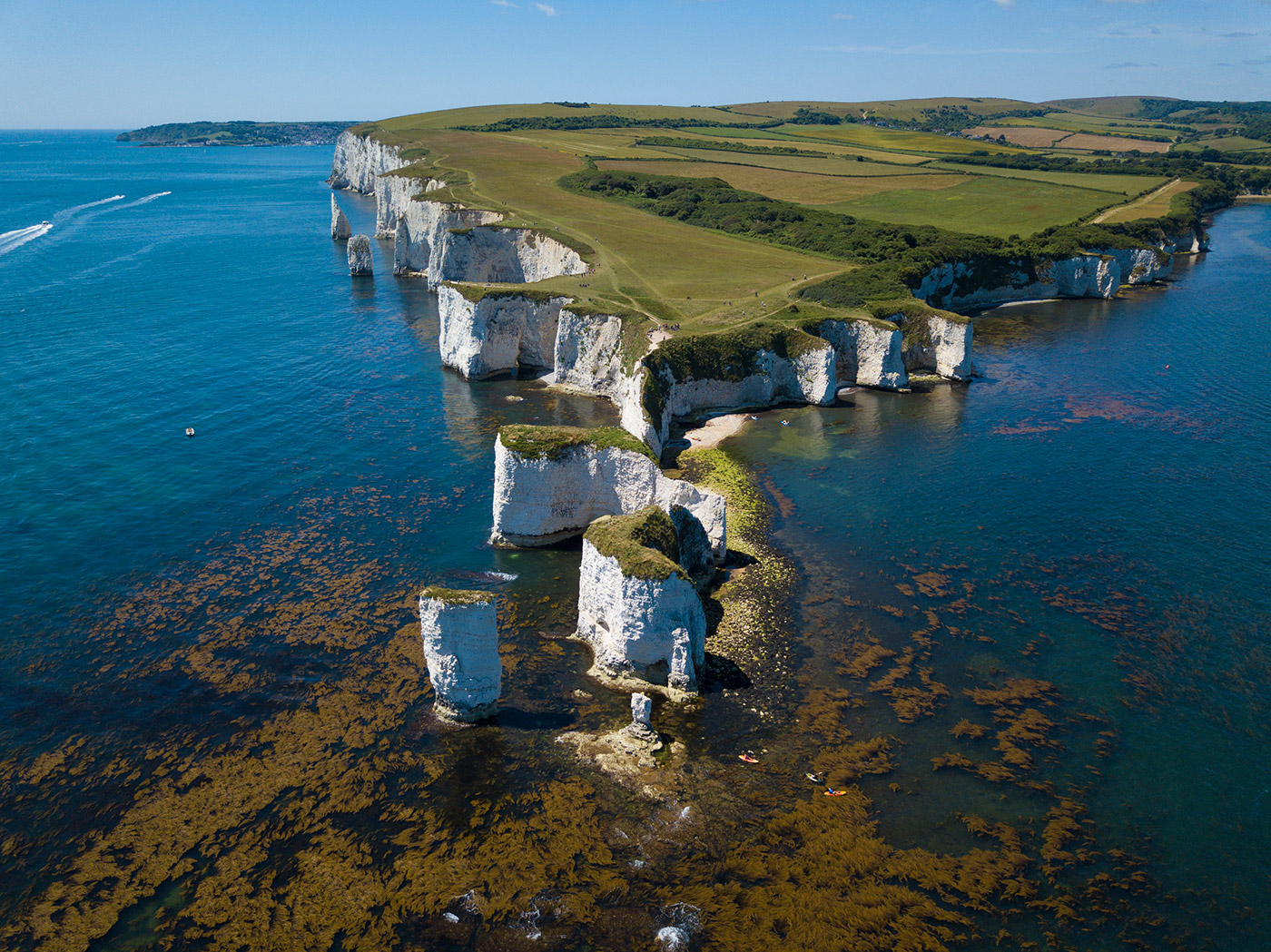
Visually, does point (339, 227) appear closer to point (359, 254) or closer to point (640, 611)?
point (359, 254)

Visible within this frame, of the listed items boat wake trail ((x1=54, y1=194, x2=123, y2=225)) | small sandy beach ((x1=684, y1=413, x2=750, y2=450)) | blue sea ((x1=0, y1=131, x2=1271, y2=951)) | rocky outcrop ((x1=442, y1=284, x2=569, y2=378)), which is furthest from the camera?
boat wake trail ((x1=54, y1=194, x2=123, y2=225))

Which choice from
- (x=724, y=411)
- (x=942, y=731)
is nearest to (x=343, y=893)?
(x=942, y=731)

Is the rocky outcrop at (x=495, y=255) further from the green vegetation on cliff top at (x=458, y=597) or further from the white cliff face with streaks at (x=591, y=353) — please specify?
the green vegetation on cliff top at (x=458, y=597)

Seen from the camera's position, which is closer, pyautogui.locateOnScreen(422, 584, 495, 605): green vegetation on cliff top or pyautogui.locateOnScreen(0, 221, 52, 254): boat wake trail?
pyautogui.locateOnScreen(422, 584, 495, 605): green vegetation on cliff top

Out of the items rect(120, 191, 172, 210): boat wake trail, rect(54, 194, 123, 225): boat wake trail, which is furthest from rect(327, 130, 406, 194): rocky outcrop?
rect(54, 194, 123, 225): boat wake trail

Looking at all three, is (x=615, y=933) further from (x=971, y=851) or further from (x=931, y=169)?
(x=931, y=169)

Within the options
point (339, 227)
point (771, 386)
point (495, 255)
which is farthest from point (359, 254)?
point (771, 386)

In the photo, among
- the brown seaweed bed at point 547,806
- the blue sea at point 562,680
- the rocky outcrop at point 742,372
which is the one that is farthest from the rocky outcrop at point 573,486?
the rocky outcrop at point 742,372

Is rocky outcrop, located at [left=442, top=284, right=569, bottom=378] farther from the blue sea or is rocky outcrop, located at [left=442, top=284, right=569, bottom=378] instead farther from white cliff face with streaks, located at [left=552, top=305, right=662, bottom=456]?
the blue sea
